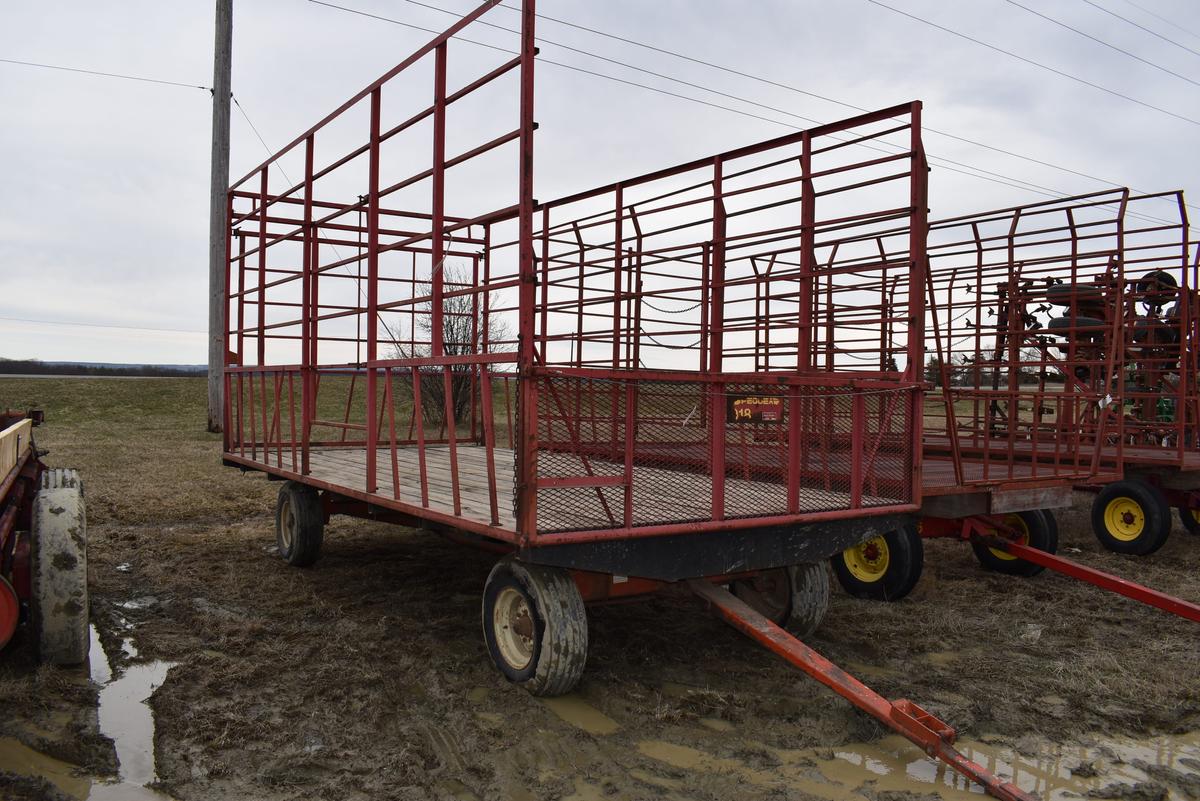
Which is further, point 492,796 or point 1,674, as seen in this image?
point 1,674

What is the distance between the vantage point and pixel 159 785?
3.40 metres

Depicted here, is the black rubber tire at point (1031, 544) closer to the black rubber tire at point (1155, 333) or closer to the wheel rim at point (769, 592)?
the wheel rim at point (769, 592)

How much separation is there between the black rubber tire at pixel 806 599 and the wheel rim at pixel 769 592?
0.05 meters

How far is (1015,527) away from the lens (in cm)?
755

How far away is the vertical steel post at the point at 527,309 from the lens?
12.5 ft

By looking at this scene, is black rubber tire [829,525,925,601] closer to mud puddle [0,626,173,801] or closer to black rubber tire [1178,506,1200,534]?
mud puddle [0,626,173,801]

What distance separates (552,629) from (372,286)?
252 centimetres

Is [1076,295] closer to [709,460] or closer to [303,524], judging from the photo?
[709,460]

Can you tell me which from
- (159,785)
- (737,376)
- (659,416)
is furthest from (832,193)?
(159,785)

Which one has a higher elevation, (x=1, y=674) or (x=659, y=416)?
(x=659, y=416)

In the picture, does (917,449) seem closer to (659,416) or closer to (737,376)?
(737,376)

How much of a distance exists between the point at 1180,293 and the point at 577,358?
632 cm

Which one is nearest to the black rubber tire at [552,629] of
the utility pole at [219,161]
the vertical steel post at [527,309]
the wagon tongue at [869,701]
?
the vertical steel post at [527,309]

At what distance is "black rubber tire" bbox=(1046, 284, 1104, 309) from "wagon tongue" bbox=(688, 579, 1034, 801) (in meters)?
6.56
